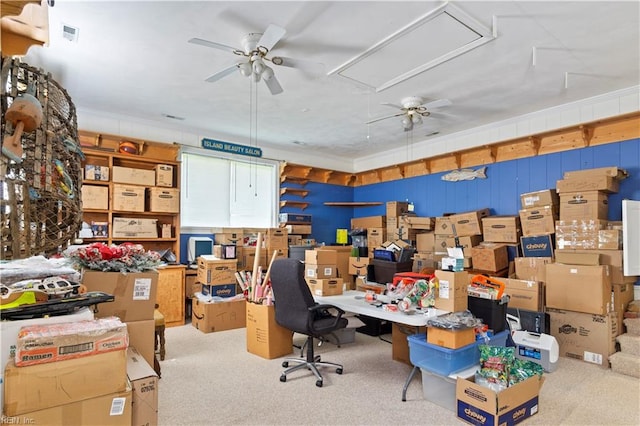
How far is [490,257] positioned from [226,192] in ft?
13.8

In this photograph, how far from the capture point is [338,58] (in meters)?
3.46

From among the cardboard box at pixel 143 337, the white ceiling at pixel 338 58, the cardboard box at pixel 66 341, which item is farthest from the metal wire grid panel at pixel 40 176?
the cardboard box at pixel 143 337

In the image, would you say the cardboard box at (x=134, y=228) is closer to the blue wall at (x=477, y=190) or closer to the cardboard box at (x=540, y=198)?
the blue wall at (x=477, y=190)

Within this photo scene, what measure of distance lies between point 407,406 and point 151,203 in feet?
13.9

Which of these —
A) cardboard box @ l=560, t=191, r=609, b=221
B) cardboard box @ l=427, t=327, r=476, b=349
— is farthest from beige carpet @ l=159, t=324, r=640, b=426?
cardboard box @ l=560, t=191, r=609, b=221

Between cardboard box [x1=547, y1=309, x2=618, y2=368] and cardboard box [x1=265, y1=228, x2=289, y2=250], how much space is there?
3831 mm

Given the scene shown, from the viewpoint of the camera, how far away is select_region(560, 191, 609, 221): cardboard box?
4.03m

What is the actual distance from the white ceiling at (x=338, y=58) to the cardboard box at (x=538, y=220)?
131 cm

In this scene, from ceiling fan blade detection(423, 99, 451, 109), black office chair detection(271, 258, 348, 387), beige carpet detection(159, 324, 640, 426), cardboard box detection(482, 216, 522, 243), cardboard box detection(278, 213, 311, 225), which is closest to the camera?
beige carpet detection(159, 324, 640, 426)

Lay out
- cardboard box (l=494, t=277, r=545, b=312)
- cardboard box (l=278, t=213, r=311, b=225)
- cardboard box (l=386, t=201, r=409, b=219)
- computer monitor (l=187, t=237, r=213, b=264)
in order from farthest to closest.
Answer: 1. cardboard box (l=278, t=213, r=311, b=225)
2. cardboard box (l=386, t=201, r=409, b=219)
3. computer monitor (l=187, t=237, r=213, b=264)
4. cardboard box (l=494, t=277, r=545, b=312)

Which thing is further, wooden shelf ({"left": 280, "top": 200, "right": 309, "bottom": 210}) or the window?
wooden shelf ({"left": 280, "top": 200, "right": 309, "bottom": 210})

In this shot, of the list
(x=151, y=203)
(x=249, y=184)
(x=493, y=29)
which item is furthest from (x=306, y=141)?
(x=493, y=29)

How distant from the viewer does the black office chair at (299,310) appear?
3.13 metres

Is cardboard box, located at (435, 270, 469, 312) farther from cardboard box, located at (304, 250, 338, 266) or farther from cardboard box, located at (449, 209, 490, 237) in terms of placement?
cardboard box, located at (449, 209, 490, 237)
